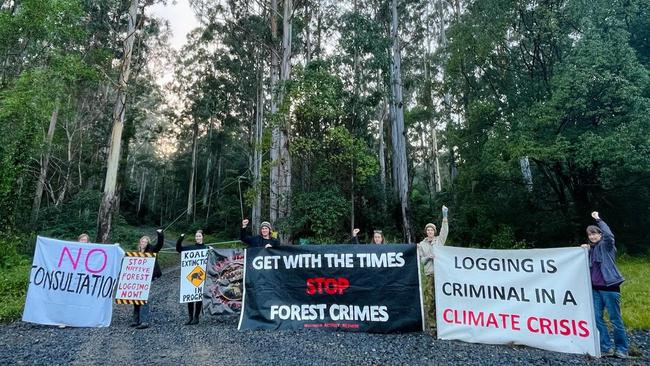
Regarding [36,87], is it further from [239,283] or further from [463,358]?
[463,358]

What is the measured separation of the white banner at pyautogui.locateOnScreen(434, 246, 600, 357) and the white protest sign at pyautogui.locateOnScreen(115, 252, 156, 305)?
4852 mm

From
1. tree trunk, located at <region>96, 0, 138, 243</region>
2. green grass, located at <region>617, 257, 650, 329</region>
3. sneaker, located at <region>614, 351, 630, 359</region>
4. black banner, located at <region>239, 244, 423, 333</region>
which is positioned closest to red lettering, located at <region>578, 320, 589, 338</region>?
sneaker, located at <region>614, 351, 630, 359</region>

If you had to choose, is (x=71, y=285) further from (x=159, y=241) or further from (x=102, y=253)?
(x=159, y=241)

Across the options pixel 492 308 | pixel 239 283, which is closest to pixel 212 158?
pixel 239 283

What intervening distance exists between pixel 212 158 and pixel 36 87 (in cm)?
2741

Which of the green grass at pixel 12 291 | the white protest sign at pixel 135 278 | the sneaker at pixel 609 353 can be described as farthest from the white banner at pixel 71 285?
the sneaker at pixel 609 353

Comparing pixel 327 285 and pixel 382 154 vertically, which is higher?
pixel 382 154

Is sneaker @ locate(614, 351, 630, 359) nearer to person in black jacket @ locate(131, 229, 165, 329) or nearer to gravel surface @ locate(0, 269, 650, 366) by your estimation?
gravel surface @ locate(0, 269, 650, 366)

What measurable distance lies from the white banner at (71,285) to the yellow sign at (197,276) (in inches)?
52.8

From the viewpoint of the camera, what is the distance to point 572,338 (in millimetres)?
4559

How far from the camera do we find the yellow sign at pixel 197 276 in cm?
639

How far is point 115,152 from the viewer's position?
13.9 m

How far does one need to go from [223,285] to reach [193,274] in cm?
56

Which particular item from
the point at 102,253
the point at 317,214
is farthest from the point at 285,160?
the point at 102,253
